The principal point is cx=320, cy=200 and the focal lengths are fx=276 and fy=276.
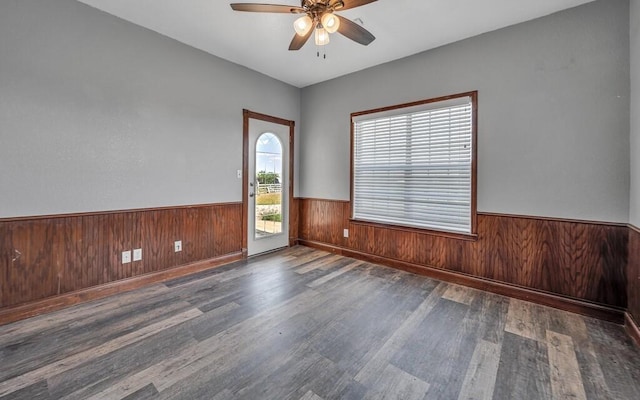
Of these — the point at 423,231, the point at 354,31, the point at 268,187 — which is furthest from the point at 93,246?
the point at 423,231

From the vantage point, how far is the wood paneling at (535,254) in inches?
92.7

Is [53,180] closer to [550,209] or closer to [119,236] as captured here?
[119,236]

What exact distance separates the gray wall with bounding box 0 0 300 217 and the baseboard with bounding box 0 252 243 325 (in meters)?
0.76

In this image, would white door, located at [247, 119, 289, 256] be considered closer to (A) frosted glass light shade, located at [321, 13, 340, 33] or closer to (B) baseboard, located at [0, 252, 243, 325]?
(B) baseboard, located at [0, 252, 243, 325]

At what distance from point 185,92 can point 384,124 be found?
2520 mm

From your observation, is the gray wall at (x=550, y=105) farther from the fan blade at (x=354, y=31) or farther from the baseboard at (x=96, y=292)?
the baseboard at (x=96, y=292)

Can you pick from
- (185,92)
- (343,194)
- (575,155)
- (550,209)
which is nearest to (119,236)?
(185,92)

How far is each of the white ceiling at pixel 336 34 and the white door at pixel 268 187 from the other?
104 cm

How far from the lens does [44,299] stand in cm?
237

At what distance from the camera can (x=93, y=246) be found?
2645mm

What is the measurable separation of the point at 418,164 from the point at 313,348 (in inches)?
97.1

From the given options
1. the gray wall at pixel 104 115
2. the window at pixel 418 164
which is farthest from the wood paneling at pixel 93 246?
the window at pixel 418 164

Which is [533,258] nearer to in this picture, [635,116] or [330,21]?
[635,116]

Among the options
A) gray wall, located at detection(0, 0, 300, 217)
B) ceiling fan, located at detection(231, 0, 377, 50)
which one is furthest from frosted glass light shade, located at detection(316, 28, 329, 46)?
gray wall, located at detection(0, 0, 300, 217)
